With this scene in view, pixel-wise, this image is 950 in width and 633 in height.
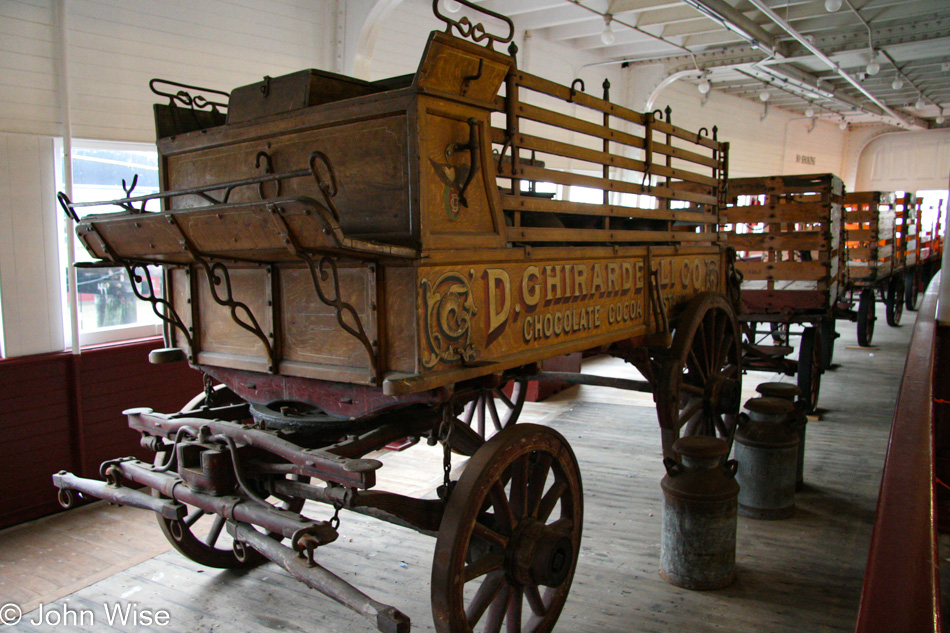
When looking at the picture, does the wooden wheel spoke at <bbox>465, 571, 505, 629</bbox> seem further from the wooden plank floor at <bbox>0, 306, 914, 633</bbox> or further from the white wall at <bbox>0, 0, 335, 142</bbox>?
the white wall at <bbox>0, 0, 335, 142</bbox>

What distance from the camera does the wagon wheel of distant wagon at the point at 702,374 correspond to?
3738mm

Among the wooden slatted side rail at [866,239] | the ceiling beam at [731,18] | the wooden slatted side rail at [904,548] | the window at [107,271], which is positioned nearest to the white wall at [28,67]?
the window at [107,271]

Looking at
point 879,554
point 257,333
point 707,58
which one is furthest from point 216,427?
point 707,58

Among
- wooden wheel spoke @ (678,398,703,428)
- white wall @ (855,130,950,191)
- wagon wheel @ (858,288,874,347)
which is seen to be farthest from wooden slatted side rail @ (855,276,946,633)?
white wall @ (855,130,950,191)

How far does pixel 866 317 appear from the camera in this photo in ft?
32.8

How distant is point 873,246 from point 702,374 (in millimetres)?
6347

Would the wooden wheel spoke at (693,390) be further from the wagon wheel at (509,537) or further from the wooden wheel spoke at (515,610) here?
the wooden wheel spoke at (515,610)

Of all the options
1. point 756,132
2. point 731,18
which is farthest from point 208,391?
point 756,132

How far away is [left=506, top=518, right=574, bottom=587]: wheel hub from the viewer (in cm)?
259

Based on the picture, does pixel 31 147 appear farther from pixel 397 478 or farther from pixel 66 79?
pixel 397 478

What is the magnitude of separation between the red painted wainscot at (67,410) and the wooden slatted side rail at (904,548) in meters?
4.76

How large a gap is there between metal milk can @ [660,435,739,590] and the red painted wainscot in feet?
12.2

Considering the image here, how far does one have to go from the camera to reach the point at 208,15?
527 centimetres

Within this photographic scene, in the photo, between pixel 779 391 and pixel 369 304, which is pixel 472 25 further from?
pixel 779 391
